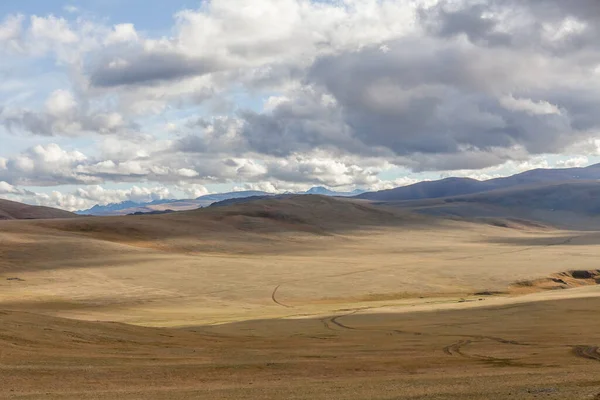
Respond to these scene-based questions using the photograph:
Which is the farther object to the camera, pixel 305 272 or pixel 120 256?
pixel 120 256

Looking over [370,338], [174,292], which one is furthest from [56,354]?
[174,292]

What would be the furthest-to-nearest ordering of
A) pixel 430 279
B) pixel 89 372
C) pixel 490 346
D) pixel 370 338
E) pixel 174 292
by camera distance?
pixel 430 279
pixel 174 292
pixel 370 338
pixel 490 346
pixel 89 372

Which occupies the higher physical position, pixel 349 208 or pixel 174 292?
pixel 349 208

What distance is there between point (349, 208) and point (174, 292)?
116 metres

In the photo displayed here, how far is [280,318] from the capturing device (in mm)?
42312

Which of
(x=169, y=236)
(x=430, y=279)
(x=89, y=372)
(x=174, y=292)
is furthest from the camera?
(x=169, y=236)

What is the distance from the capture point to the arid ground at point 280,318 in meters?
18.9

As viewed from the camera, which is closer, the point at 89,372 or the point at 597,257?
the point at 89,372

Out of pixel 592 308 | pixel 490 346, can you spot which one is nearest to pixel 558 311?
pixel 592 308

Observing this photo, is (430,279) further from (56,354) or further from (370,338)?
(56,354)

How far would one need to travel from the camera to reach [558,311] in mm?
40281

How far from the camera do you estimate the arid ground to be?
18.9 m

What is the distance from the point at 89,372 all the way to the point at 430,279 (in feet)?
166

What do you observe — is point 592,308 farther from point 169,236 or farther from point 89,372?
point 169,236
